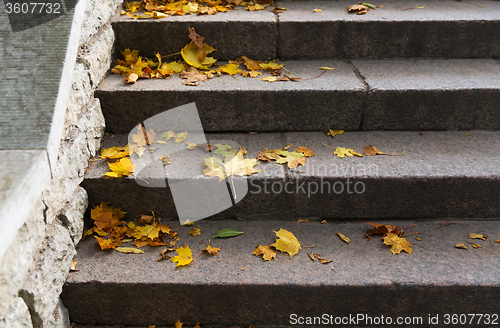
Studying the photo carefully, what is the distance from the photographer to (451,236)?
73.3 inches

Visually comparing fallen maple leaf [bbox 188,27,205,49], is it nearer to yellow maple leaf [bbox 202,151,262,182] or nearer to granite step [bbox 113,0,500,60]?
granite step [bbox 113,0,500,60]

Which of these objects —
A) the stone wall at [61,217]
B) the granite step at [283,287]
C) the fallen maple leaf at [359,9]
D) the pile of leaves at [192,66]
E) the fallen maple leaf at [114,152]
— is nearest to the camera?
the stone wall at [61,217]

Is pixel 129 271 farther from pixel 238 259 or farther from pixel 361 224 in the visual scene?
pixel 361 224

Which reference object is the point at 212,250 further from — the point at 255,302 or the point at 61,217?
the point at 61,217

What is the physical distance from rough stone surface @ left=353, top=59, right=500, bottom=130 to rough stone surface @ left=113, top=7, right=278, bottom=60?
701 millimetres

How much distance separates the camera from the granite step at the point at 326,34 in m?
2.38

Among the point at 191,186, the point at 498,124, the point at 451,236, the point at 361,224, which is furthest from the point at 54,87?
the point at 498,124

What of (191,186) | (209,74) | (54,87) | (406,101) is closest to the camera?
(54,87)

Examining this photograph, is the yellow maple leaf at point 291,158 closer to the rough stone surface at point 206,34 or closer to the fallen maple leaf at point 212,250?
the fallen maple leaf at point 212,250

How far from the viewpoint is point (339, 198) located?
191cm

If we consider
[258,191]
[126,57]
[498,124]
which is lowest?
[258,191]

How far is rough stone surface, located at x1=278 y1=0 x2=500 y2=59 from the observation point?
240 cm

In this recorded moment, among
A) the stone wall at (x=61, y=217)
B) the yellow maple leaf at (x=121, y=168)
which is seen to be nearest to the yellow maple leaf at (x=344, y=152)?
the yellow maple leaf at (x=121, y=168)

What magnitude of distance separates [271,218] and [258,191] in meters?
0.19
